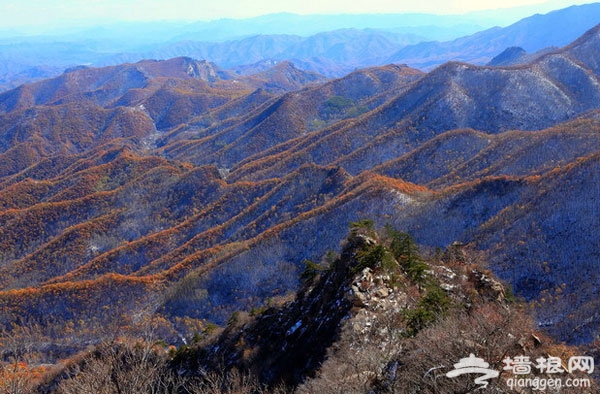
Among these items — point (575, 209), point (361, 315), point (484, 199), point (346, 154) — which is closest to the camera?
point (361, 315)

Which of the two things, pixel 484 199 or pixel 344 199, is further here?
pixel 344 199

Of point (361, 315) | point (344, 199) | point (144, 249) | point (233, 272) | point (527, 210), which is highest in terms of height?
point (361, 315)

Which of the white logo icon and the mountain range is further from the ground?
the white logo icon

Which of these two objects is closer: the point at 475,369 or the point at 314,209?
the point at 475,369

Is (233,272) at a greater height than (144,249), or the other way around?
(233,272)

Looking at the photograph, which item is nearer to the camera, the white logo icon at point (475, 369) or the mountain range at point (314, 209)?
the white logo icon at point (475, 369)

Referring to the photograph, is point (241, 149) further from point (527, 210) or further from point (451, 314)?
point (451, 314)

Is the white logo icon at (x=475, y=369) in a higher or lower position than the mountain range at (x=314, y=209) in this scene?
higher

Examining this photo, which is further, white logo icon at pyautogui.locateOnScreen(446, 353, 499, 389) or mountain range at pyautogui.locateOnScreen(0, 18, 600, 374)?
mountain range at pyautogui.locateOnScreen(0, 18, 600, 374)

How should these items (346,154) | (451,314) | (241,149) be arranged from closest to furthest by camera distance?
(451,314) < (346,154) < (241,149)

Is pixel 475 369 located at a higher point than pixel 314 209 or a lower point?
higher

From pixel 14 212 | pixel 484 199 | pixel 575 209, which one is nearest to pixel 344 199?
pixel 484 199
